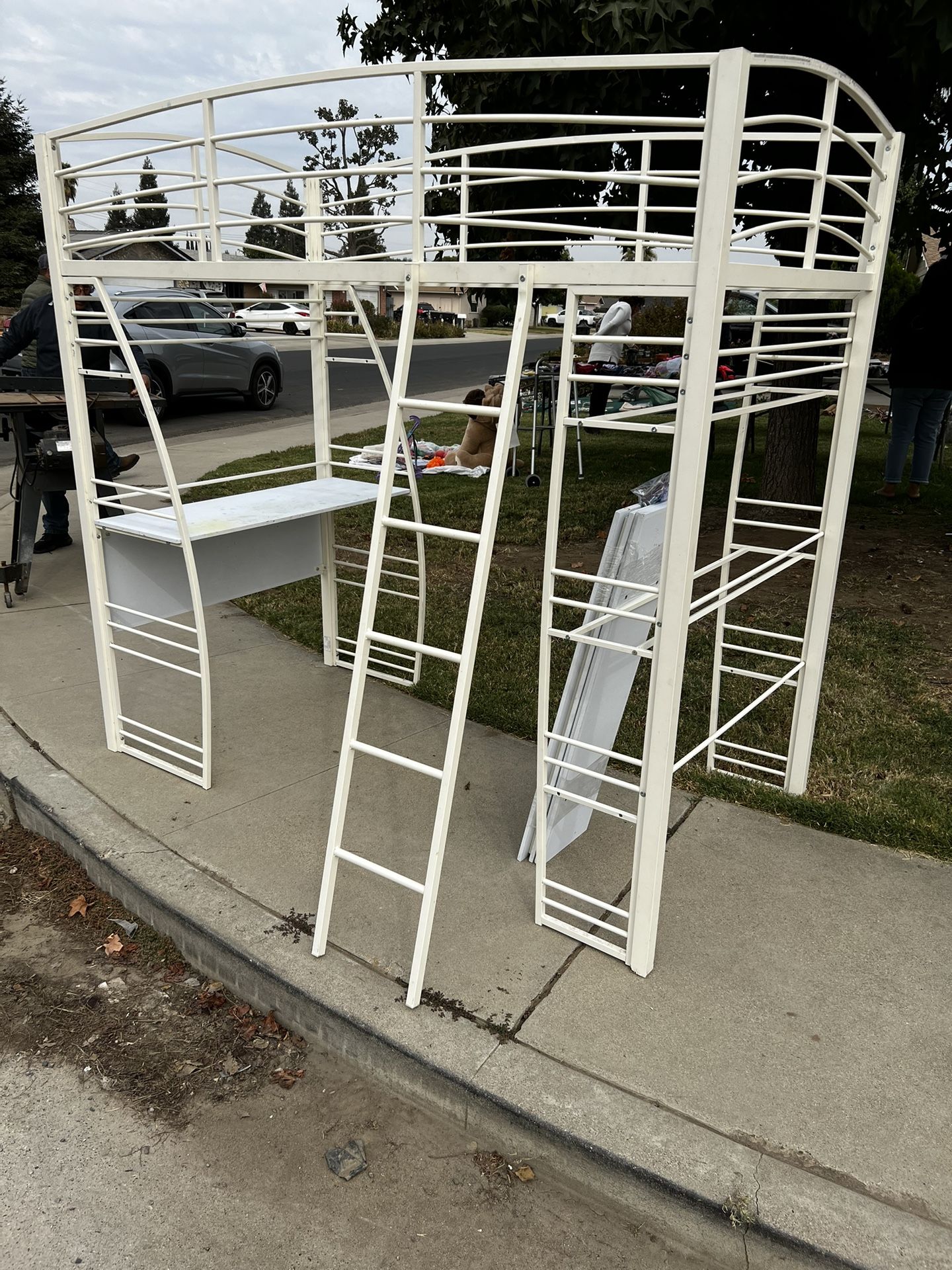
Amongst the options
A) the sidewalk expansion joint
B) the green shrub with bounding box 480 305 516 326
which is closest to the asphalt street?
the sidewalk expansion joint

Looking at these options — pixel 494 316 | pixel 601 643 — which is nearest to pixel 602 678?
pixel 601 643

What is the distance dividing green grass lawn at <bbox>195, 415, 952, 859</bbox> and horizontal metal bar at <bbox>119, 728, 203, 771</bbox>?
1355 millimetres

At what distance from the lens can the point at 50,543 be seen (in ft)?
25.0

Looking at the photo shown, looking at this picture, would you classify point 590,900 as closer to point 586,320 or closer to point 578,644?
point 578,644

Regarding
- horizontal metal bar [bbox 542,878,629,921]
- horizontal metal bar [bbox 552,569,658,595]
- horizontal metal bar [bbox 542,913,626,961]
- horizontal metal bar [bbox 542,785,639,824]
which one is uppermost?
horizontal metal bar [bbox 552,569,658,595]

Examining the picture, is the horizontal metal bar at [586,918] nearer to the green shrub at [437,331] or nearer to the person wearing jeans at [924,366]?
the person wearing jeans at [924,366]

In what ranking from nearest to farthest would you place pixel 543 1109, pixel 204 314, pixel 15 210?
1. pixel 543 1109
2. pixel 204 314
3. pixel 15 210

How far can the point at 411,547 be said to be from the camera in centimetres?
801

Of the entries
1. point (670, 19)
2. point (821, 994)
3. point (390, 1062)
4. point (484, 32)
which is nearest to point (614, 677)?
point (821, 994)

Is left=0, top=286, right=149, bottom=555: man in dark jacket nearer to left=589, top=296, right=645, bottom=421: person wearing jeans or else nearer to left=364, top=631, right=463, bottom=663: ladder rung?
left=364, top=631, right=463, bottom=663: ladder rung

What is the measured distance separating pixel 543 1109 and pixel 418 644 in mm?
1313

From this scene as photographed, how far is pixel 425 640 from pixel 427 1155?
11.9 ft

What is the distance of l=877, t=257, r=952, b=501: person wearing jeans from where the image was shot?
802 cm

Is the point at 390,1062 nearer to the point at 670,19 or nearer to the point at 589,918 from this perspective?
the point at 589,918
